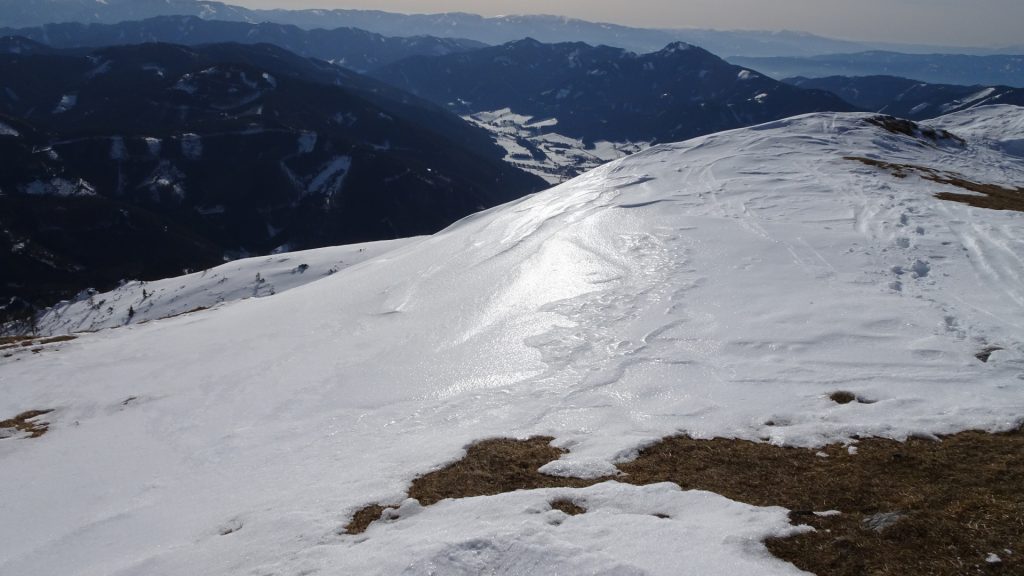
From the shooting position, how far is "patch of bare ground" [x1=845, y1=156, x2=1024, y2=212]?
32.5 meters

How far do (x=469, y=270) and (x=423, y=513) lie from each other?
20.9 m

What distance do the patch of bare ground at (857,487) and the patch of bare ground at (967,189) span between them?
90.7ft

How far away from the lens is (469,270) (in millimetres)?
31000

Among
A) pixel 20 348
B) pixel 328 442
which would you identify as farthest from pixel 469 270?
pixel 20 348

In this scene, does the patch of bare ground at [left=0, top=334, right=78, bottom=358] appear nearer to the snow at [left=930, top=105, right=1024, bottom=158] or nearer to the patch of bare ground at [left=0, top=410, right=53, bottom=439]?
the patch of bare ground at [left=0, top=410, right=53, bottom=439]

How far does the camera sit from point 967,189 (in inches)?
1524

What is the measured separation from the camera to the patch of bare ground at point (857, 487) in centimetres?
809

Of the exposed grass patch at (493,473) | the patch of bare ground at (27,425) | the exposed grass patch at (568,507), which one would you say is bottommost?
the patch of bare ground at (27,425)

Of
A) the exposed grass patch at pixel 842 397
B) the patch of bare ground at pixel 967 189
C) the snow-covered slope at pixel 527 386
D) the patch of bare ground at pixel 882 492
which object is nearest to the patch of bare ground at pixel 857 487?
the patch of bare ground at pixel 882 492

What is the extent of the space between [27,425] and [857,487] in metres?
26.3

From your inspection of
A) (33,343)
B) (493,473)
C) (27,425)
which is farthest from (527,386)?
(33,343)

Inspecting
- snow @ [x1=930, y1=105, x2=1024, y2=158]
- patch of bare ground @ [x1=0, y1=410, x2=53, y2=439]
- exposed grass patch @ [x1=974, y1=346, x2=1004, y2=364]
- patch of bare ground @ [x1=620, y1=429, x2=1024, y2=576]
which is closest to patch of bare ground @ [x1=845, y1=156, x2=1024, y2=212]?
exposed grass patch @ [x1=974, y1=346, x2=1004, y2=364]

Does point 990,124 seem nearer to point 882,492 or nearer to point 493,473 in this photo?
point 882,492

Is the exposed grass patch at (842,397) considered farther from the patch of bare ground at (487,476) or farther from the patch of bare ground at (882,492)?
the patch of bare ground at (487,476)
